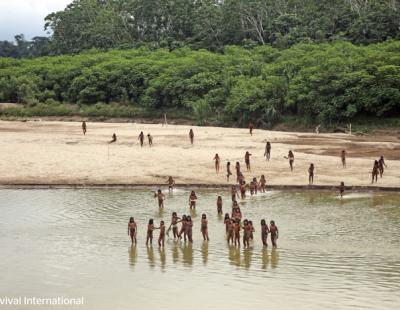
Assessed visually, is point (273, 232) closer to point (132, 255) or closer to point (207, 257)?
point (207, 257)

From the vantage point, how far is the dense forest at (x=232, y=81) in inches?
2013

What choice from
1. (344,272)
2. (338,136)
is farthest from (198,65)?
(344,272)

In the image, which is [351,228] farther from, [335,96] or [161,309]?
[335,96]

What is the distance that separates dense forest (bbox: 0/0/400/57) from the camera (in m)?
70.6

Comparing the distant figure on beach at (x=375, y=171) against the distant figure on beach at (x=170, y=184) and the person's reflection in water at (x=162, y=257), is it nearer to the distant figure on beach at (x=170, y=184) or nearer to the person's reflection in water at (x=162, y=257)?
the distant figure on beach at (x=170, y=184)

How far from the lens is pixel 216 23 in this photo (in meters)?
84.1

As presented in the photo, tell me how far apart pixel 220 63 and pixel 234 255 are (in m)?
47.2

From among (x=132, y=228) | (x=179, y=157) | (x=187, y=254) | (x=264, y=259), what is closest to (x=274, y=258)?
(x=264, y=259)

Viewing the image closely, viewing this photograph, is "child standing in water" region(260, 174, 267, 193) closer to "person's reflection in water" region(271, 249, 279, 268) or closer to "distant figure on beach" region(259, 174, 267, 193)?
"distant figure on beach" region(259, 174, 267, 193)

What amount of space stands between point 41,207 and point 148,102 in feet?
124

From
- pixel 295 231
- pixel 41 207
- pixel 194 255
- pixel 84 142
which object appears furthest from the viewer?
pixel 84 142

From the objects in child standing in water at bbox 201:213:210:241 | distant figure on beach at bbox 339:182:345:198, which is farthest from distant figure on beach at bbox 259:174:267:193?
child standing in water at bbox 201:213:210:241

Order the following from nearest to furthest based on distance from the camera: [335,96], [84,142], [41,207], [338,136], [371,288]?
1. [371,288]
2. [41,207]
3. [84,142]
4. [338,136]
5. [335,96]

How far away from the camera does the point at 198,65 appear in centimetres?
6581
